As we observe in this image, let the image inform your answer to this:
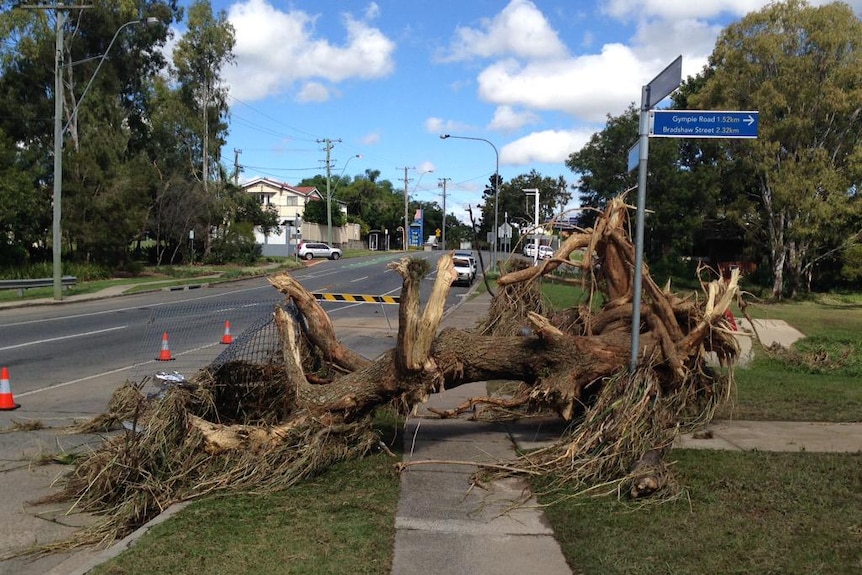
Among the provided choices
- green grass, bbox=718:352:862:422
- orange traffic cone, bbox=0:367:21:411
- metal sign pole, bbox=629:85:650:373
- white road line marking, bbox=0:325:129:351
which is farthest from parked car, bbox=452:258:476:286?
metal sign pole, bbox=629:85:650:373

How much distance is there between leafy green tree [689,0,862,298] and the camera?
30.2m

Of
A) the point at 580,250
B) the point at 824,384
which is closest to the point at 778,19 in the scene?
the point at 824,384

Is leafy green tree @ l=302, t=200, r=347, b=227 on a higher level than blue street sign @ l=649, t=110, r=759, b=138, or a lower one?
higher

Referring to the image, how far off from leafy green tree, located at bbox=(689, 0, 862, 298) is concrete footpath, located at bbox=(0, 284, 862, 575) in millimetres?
25981

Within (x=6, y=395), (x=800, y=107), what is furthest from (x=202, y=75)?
(x=6, y=395)

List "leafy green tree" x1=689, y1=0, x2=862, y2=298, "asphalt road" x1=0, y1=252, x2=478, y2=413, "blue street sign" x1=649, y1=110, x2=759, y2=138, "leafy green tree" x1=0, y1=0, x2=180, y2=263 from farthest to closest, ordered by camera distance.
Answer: "leafy green tree" x1=0, y1=0, x2=180, y2=263, "leafy green tree" x1=689, y1=0, x2=862, y2=298, "asphalt road" x1=0, y1=252, x2=478, y2=413, "blue street sign" x1=649, y1=110, x2=759, y2=138

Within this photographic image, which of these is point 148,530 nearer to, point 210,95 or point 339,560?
point 339,560

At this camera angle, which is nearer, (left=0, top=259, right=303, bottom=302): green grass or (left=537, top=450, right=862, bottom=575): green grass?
(left=537, top=450, right=862, bottom=575): green grass

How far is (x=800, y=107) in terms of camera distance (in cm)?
3069

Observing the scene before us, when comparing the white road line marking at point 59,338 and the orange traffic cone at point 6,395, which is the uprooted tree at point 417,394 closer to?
the orange traffic cone at point 6,395

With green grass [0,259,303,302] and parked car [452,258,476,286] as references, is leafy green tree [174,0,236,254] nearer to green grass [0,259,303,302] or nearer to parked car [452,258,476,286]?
green grass [0,259,303,302]

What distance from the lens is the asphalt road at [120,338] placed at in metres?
10.5

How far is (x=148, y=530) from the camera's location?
4887 millimetres

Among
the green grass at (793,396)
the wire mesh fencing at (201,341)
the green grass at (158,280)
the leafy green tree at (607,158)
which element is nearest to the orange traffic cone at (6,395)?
the wire mesh fencing at (201,341)
